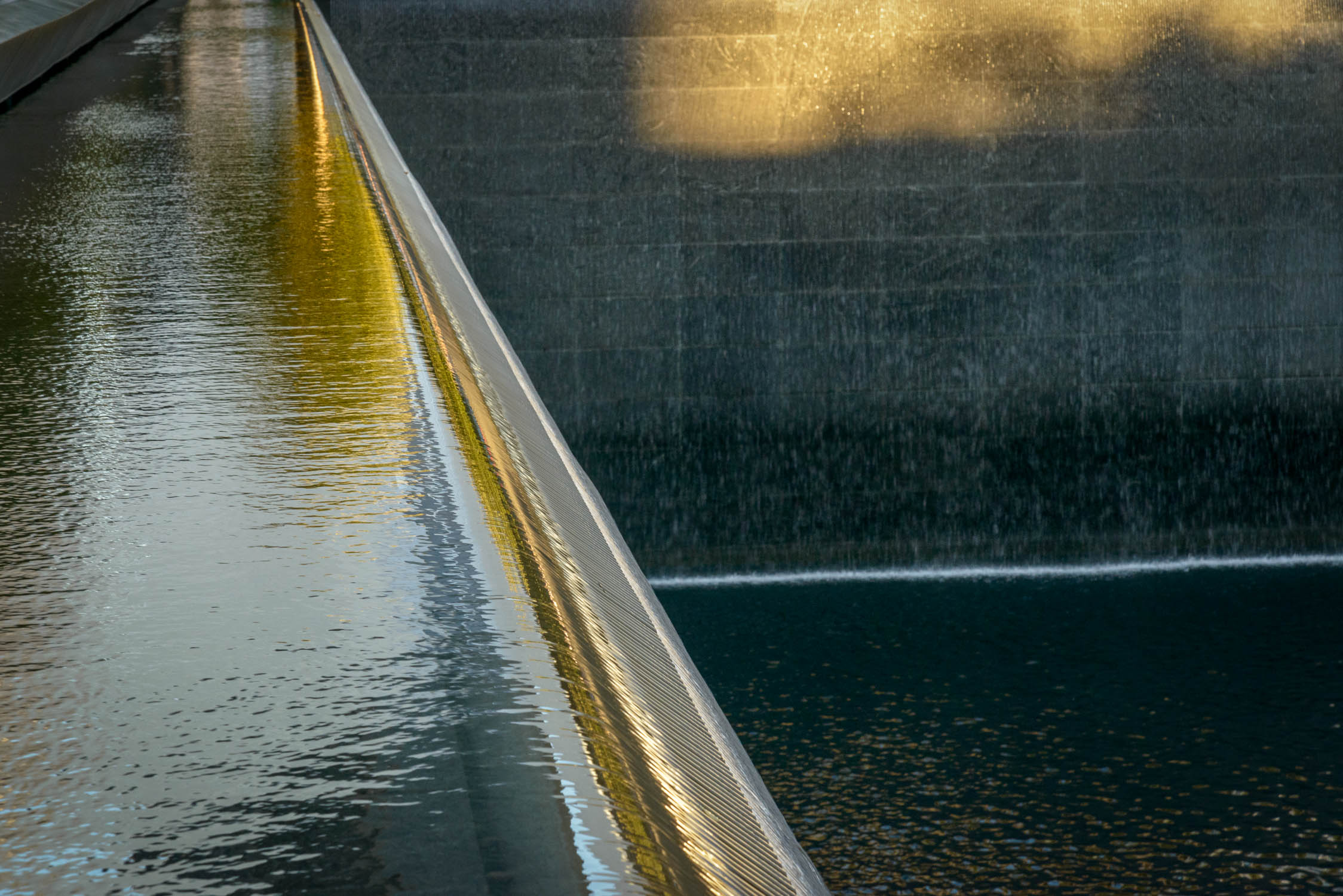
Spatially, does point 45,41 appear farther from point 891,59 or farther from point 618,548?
point 891,59

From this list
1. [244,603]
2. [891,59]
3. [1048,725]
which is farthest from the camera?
[891,59]

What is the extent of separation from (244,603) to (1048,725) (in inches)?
164

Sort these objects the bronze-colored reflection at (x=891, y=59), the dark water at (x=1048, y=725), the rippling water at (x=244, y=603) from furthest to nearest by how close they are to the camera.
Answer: the bronze-colored reflection at (x=891, y=59) < the dark water at (x=1048, y=725) < the rippling water at (x=244, y=603)

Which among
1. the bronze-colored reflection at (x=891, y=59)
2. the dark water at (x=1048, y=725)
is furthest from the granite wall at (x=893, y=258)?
the dark water at (x=1048, y=725)

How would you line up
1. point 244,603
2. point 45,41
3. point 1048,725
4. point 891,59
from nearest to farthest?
point 244,603 < point 45,41 < point 1048,725 < point 891,59

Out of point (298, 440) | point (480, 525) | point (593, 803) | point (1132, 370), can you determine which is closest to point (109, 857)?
point (593, 803)

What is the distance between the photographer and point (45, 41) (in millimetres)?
3326

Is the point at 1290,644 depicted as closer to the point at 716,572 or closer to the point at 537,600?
the point at 716,572

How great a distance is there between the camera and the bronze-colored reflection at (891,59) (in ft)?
19.2

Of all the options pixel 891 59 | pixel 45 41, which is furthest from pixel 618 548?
pixel 891 59

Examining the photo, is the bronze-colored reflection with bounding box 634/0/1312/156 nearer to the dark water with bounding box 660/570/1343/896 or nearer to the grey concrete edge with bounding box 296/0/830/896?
the dark water with bounding box 660/570/1343/896

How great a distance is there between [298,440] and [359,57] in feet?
17.2

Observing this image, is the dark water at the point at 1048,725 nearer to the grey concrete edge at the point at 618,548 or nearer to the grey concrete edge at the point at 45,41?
the grey concrete edge at the point at 618,548

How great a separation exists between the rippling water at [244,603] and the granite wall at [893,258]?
4377 mm
